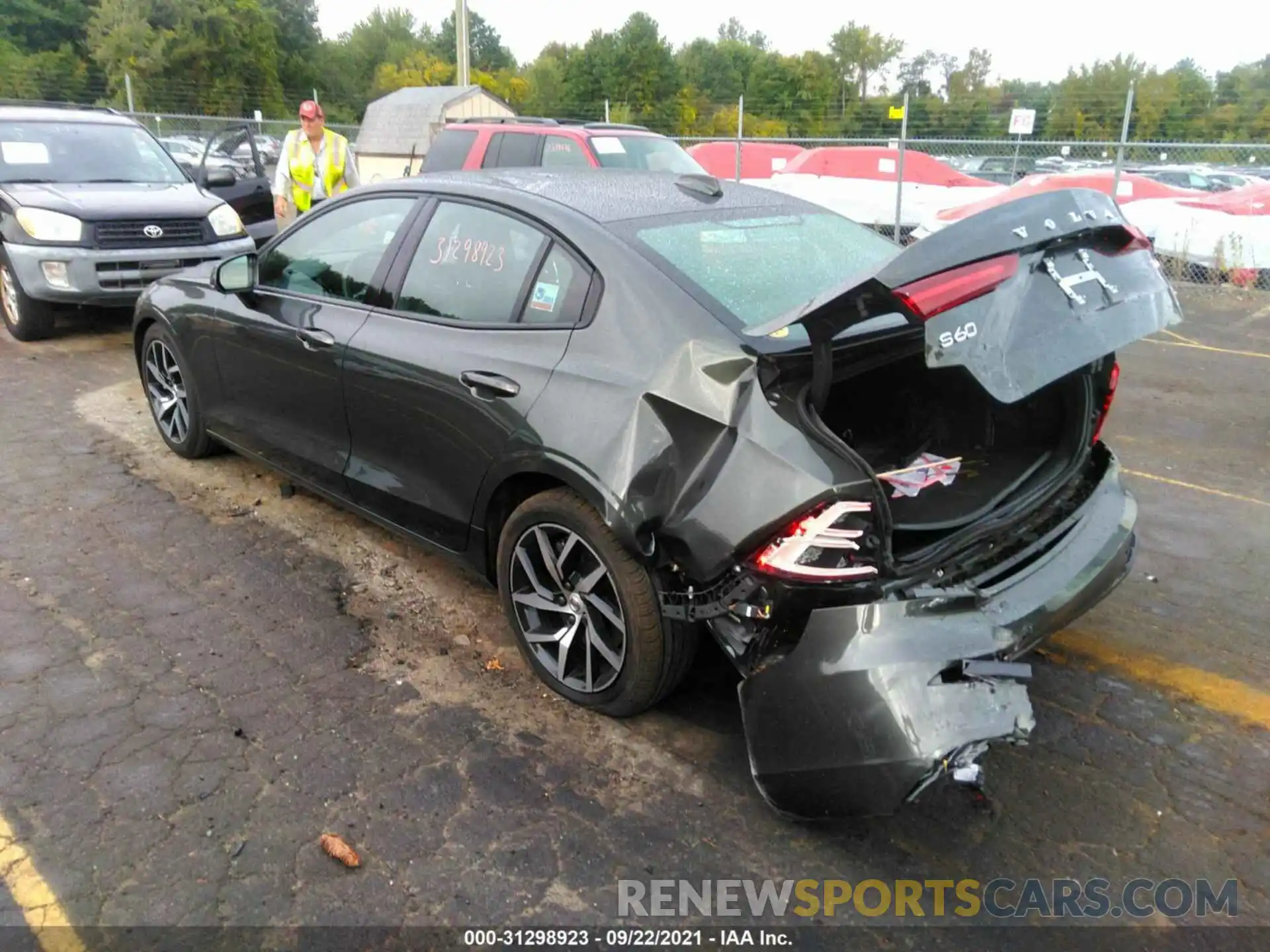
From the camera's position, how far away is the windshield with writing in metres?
7.74

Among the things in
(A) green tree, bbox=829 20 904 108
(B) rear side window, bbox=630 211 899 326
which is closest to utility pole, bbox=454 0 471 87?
(B) rear side window, bbox=630 211 899 326

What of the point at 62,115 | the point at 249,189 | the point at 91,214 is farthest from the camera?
the point at 249,189

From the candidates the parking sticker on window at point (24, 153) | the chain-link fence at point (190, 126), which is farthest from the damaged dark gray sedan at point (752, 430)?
the chain-link fence at point (190, 126)

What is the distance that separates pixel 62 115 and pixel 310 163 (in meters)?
2.68

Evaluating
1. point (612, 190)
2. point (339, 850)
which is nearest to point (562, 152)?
point (612, 190)

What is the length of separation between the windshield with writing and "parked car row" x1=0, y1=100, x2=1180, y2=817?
463 cm

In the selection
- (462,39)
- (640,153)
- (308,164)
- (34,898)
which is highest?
(462,39)

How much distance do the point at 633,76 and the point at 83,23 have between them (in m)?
35.2

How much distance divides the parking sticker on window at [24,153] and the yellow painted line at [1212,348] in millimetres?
9557

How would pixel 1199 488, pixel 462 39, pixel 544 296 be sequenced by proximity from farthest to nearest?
pixel 462 39 → pixel 1199 488 → pixel 544 296

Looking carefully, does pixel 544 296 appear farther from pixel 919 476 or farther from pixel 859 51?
pixel 859 51

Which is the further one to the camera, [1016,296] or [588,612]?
[588,612]

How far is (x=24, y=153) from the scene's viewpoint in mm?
7770

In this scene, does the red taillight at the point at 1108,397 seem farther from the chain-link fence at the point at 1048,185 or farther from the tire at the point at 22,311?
the tire at the point at 22,311
